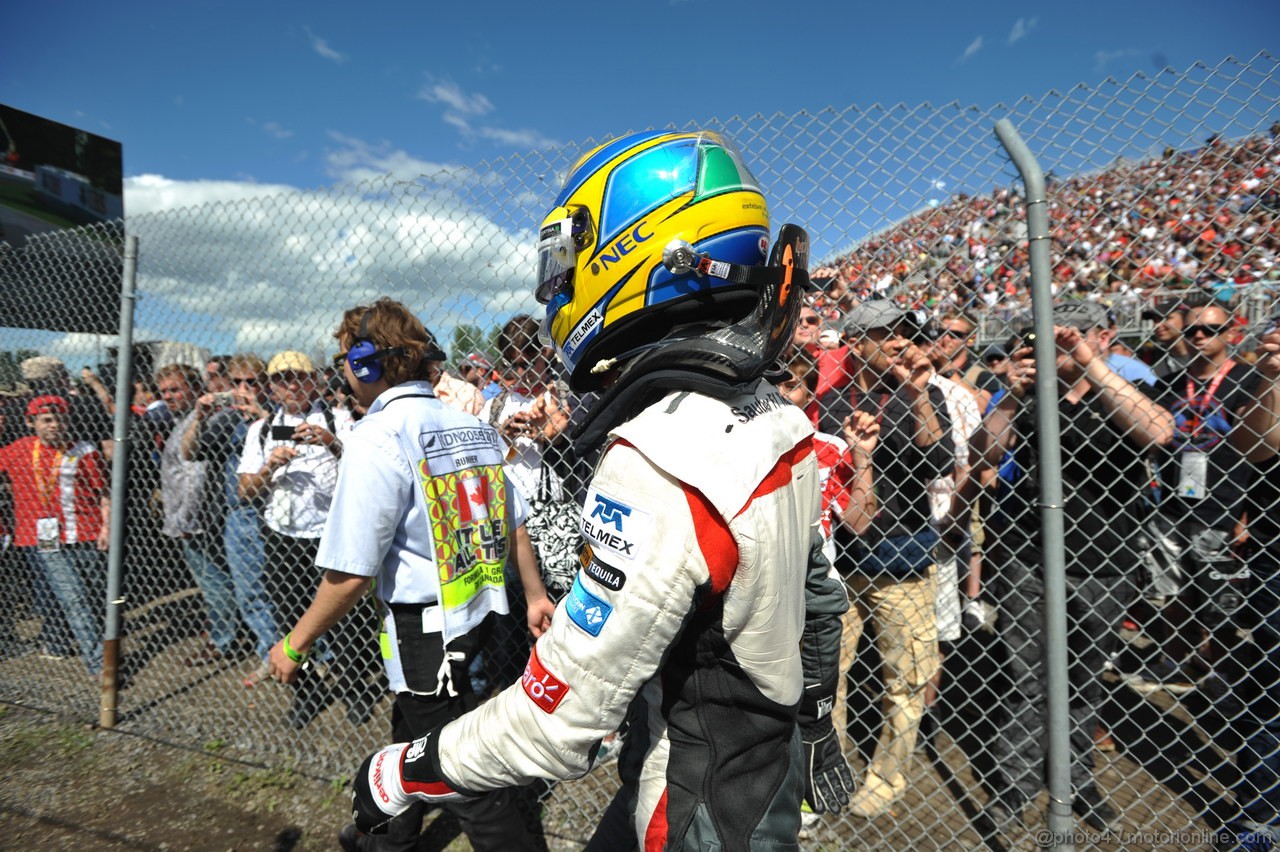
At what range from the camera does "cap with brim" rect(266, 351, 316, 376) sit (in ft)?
13.0

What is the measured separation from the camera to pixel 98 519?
4.91 meters

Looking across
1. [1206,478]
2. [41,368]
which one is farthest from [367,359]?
[41,368]

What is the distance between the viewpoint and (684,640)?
136 centimetres

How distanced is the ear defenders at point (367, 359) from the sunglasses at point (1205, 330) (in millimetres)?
2870

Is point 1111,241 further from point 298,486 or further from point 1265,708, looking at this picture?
point 298,486

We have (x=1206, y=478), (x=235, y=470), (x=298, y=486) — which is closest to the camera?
(x=1206, y=478)

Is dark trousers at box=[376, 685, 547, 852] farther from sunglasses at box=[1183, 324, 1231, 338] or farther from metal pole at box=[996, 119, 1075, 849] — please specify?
sunglasses at box=[1183, 324, 1231, 338]

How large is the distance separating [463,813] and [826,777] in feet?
4.23

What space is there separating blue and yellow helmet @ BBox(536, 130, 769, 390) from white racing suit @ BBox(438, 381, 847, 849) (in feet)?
0.82

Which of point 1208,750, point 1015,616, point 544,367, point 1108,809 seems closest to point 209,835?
point 544,367

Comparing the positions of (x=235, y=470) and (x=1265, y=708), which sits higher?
(x=235, y=470)

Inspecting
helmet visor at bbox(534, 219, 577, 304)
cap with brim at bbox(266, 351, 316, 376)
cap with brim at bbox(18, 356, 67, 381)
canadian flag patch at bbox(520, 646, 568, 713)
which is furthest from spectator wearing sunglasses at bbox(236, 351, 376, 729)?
canadian flag patch at bbox(520, 646, 568, 713)

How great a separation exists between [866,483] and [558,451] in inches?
58.0

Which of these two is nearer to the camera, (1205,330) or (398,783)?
(398,783)
